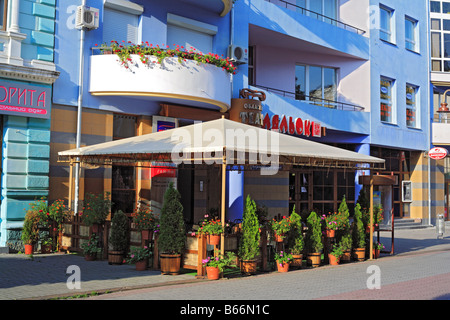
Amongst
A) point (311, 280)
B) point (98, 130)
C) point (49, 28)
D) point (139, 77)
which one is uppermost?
point (49, 28)

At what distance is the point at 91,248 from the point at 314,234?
513cm

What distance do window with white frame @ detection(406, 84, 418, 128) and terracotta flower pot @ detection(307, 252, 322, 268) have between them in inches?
684

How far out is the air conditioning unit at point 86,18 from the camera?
14617 millimetres

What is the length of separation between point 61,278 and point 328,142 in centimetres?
1718

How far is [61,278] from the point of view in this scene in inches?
383

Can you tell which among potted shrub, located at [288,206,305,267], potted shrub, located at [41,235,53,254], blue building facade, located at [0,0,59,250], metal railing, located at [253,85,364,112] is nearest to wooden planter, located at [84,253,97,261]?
potted shrub, located at [41,235,53,254]

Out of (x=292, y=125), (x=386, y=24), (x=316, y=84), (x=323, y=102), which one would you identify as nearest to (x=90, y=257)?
(x=292, y=125)

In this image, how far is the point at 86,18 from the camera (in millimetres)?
14680

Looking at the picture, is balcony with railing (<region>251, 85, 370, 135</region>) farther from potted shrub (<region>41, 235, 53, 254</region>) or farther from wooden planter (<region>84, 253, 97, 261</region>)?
wooden planter (<region>84, 253, 97, 261</region>)

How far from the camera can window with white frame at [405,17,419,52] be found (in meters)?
28.1

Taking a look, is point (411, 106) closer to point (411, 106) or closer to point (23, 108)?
point (411, 106)

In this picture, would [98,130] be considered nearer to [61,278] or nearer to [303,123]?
[61,278]
